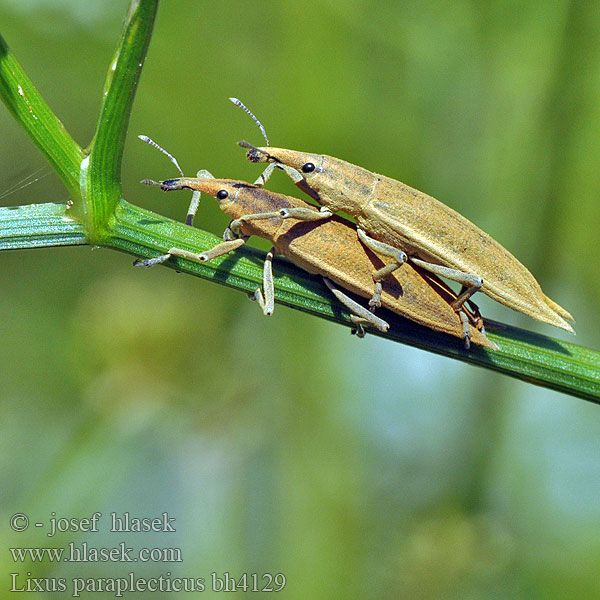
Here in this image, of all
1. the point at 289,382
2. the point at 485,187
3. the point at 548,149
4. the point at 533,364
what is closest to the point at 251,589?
the point at 289,382

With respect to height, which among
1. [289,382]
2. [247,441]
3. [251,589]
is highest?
[289,382]

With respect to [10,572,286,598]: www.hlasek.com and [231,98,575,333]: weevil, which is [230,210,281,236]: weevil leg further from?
[10,572,286,598]: www.hlasek.com

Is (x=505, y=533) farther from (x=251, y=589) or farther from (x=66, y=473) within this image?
(x=66, y=473)

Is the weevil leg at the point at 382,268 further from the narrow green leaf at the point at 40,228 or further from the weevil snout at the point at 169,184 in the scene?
the narrow green leaf at the point at 40,228

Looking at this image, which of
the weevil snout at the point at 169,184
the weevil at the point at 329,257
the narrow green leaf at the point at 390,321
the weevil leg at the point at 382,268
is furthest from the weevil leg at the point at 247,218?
the weevil leg at the point at 382,268

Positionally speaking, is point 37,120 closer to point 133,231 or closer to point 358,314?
point 133,231

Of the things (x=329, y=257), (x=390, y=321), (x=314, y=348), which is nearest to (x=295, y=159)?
(x=329, y=257)
